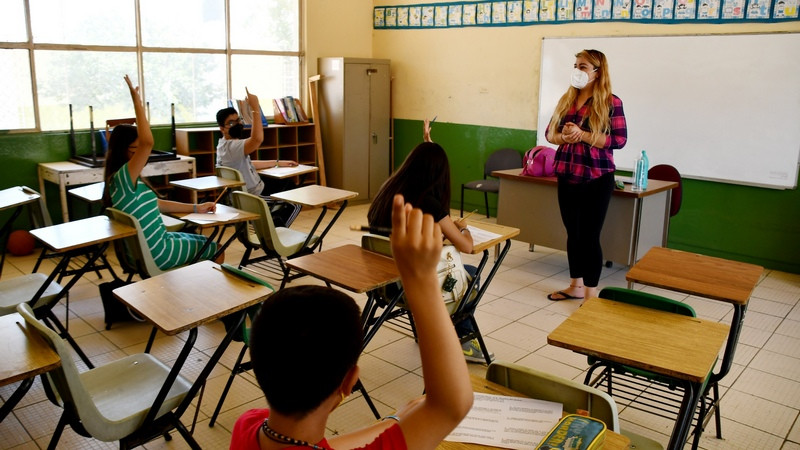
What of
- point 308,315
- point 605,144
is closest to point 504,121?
point 605,144

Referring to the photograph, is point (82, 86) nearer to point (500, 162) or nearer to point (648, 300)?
point (500, 162)

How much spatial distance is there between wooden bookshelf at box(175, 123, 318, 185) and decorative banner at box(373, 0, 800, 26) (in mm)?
1684

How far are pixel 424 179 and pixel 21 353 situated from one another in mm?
1646

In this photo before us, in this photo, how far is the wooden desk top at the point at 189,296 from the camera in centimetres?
201

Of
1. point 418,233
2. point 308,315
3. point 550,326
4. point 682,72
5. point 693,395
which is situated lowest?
point 550,326

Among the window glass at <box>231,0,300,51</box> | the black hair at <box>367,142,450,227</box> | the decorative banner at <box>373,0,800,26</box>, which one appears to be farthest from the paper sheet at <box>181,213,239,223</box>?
the decorative banner at <box>373,0,800,26</box>

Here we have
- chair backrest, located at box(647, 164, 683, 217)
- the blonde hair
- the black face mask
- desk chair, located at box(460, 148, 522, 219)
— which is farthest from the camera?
desk chair, located at box(460, 148, 522, 219)

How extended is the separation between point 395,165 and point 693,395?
611cm

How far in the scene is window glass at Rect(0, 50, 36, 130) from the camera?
5215mm

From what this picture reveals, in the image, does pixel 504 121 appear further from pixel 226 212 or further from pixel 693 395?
pixel 693 395

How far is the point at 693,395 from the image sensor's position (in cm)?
183

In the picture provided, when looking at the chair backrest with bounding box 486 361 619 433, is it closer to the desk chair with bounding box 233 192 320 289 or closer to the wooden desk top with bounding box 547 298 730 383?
the wooden desk top with bounding box 547 298 730 383

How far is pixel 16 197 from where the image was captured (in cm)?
374

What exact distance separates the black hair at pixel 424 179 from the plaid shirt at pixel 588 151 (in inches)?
51.8
